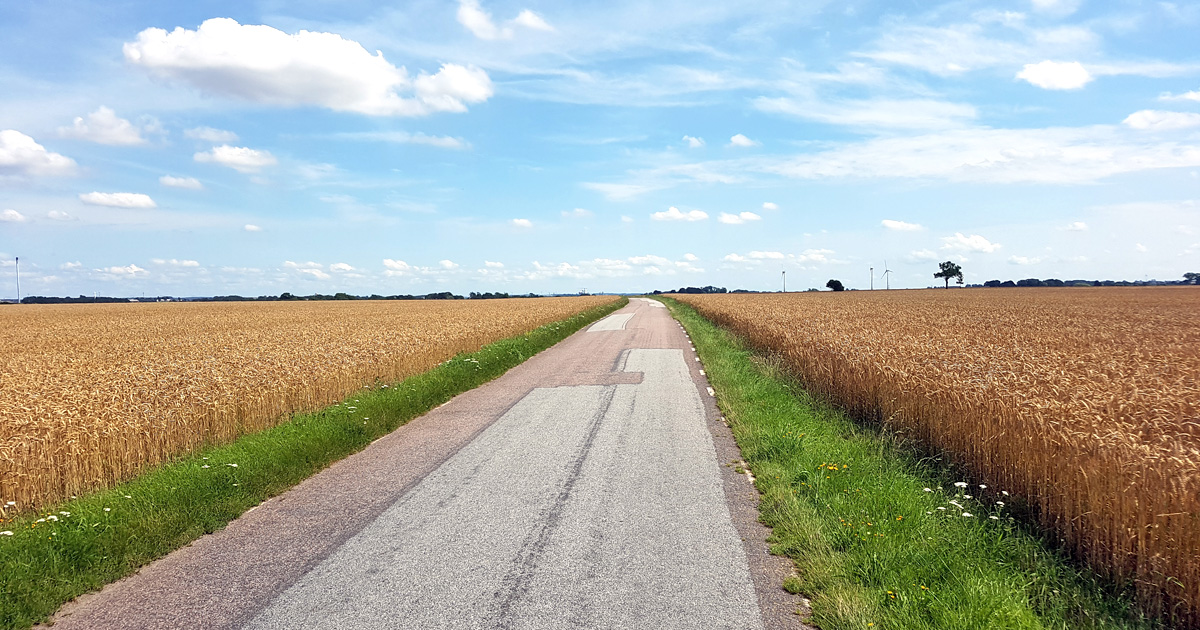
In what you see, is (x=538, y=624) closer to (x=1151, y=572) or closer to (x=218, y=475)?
(x=1151, y=572)

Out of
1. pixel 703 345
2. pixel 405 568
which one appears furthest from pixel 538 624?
pixel 703 345

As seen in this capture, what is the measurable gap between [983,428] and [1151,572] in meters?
2.65

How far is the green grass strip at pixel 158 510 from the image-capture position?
488 centimetres

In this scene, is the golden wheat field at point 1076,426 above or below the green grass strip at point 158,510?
above

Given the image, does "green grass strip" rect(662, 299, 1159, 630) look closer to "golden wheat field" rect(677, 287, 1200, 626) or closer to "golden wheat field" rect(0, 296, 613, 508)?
"golden wheat field" rect(677, 287, 1200, 626)

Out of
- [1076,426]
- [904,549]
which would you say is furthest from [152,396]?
[1076,426]

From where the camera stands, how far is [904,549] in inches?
203

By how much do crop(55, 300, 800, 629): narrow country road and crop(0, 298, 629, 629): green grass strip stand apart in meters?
0.23

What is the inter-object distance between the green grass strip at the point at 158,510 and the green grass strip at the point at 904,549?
5.42 metres

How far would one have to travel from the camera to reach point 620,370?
682 inches

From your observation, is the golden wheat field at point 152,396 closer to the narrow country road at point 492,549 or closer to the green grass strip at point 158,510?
the green grass strip at point 158,510

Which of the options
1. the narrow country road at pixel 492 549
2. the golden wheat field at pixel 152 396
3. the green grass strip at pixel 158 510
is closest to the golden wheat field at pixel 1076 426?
the narrow country road at pixel 492 549

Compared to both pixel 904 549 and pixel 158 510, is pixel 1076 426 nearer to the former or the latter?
pixel 904 549

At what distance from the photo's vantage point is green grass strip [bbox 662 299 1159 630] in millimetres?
4254
